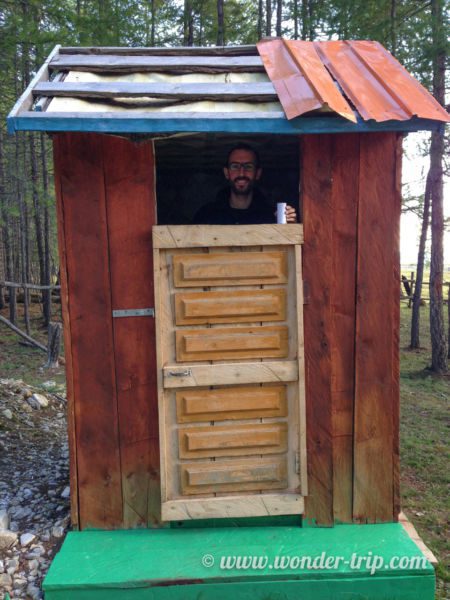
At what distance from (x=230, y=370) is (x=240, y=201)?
1.50m

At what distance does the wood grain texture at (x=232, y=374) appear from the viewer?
3.60 meters

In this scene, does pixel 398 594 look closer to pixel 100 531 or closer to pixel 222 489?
pixel 222 489

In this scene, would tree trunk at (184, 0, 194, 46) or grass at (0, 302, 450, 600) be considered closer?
grass at (0, 302, 450, 600)

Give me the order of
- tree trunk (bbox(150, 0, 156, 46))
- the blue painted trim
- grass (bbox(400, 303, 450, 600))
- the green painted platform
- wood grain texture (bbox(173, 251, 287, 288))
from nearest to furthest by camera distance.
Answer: the blue painted trim → the green painted platform → wood grain texture (bbox(173, 251, 287, 288)) → grass (bbox(400, 303, 450, 600)) → tree trunk (bbox(150, 0, 156, 46))

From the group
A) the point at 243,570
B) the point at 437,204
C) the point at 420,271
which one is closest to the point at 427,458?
the point at 243,570

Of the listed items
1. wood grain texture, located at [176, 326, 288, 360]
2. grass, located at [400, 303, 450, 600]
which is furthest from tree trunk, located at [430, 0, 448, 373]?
wood grain texture, located at [176, 326, 288, 360]

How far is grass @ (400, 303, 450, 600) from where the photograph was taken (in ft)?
15.0

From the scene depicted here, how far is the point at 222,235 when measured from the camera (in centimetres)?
356

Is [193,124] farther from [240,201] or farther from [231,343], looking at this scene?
[231,343]

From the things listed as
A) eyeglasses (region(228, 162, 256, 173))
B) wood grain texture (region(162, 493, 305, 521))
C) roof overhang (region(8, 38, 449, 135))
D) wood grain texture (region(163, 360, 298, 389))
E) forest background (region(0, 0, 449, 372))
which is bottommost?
wood grain texture (region(162, 493, 305, 521))

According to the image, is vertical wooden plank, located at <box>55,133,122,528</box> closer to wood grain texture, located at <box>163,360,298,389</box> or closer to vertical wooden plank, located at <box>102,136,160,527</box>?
vertical wooden plank, located at <box>102,136,160,527</box>

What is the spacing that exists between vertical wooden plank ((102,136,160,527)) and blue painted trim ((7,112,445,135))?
0.44 metres

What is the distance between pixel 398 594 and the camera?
11.1 ft

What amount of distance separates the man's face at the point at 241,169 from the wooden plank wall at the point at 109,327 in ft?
2.64
